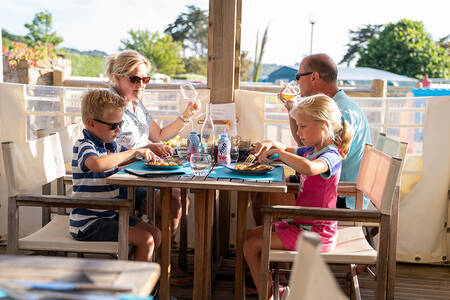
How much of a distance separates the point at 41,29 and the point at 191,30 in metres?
20.3

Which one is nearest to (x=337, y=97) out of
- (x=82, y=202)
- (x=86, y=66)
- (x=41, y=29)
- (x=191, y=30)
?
(x=82, y=202)

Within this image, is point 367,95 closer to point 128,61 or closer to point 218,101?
point 218,101

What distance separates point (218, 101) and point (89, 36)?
65.9 metres

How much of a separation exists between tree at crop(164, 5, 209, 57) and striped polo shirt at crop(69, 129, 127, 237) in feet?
214

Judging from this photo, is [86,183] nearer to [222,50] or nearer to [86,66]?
[222,50]

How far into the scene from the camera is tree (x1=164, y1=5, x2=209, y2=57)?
66.8 m

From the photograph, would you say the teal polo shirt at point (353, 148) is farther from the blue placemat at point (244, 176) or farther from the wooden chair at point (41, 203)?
the wooden chair at point (41, 203)

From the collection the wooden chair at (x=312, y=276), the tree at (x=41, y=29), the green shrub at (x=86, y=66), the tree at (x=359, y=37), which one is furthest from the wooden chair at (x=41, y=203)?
the tree at (x=359, y=37)

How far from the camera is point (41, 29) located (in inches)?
2301

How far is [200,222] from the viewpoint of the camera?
2373 mm

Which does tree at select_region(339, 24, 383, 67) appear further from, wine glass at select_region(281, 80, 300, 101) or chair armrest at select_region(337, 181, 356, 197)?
chair armrest at select_region(337, 181, 356, 197)

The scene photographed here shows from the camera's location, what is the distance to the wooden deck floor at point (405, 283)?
2.97 meters

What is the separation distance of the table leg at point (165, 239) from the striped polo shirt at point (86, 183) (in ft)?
0.85

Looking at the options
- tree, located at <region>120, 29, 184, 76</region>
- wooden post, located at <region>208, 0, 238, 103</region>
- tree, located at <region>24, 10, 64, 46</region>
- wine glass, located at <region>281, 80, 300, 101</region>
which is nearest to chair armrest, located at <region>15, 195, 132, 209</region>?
wine glass, located at <region>281, 80, 300, 101</region>
